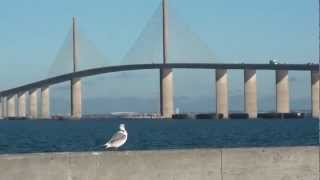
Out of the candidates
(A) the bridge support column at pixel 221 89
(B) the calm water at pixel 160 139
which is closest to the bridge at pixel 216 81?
(A) the bridge support column at pixel 221 89

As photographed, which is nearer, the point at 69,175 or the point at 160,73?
the point at 69,175

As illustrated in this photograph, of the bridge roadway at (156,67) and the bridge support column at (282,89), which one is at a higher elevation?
the bridge roadway at (156,67)

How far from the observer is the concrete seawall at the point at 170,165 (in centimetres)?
967

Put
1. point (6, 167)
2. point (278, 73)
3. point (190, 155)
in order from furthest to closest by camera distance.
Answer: point (278, 73), point (190, 155), point (6, 167)

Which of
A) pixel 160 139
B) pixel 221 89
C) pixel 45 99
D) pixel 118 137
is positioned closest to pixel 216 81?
pixel 221 89

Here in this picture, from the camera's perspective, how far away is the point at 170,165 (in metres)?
10.1

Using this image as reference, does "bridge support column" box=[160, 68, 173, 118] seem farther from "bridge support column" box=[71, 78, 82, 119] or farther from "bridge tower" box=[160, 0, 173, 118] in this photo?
"bridge support column" box=[71, 78, 82, 119]

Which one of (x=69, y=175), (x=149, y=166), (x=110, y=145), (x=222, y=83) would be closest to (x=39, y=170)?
(x=69, y=175)

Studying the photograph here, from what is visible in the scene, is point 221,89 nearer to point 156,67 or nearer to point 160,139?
point 156,67

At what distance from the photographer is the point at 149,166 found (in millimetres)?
10039

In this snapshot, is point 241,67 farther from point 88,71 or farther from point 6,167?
point 6,167

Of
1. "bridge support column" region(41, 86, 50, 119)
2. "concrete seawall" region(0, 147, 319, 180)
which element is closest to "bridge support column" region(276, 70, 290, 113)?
"bridge support column" region(41, 86, 50, 119)

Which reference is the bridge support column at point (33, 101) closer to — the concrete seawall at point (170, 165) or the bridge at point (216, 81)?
the bridge at point (216, 81)

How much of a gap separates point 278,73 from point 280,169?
98.8 metres
